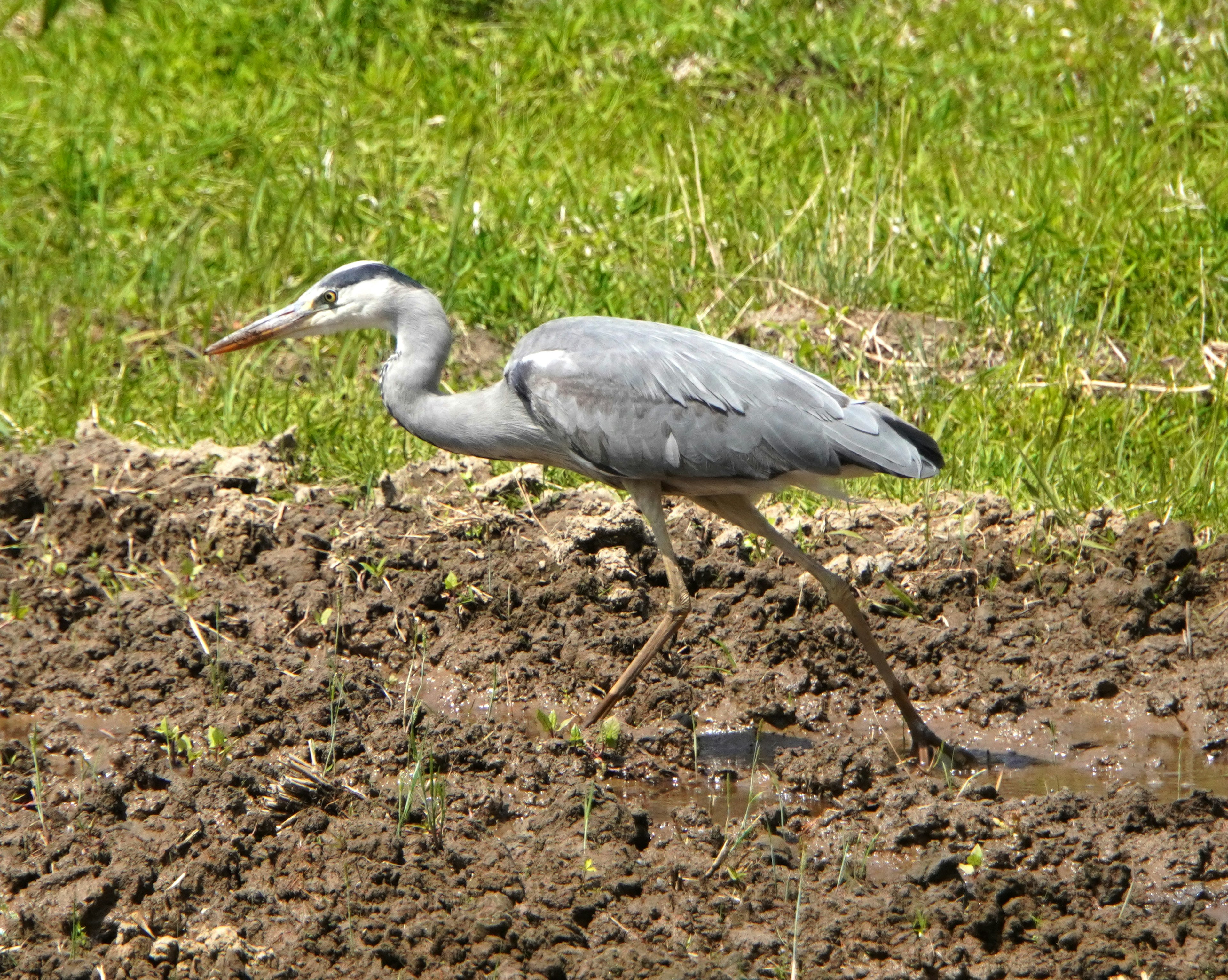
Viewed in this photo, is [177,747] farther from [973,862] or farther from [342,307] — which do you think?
[973,862]

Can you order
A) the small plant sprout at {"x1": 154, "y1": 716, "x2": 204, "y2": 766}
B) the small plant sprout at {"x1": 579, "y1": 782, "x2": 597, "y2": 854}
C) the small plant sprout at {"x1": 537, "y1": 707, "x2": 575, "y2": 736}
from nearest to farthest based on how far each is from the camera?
the small plant sprout at {"x1": 579, "y1": 782, "x2": 597, "y2": 854}, the small plant sprout at {"x1": 154, "y1": 716, "x2": 204, "y2": 766}, the small plant sprout at {"x1": 537, "y1": 707, "x2": 575, "y2": 736}

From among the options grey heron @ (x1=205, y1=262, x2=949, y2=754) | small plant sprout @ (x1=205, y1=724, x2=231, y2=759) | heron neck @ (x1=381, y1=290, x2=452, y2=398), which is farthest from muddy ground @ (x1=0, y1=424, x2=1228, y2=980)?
heron neck @ (x1=381, y1=290, x2=452, y2=398)

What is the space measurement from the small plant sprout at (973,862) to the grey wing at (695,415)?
123cm

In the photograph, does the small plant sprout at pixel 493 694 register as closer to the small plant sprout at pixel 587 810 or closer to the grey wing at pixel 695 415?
the grey wing at pixel 695 415

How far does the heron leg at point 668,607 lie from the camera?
5023 mm

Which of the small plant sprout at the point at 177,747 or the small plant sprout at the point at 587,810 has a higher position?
the small plant sprout at the point at 587,810

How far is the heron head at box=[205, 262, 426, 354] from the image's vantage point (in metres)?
5.35

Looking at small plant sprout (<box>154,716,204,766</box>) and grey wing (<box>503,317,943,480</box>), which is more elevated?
grey wing (<box>503,317,943,480</box>)

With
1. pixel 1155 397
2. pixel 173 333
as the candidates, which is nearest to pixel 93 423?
pixel 173 333

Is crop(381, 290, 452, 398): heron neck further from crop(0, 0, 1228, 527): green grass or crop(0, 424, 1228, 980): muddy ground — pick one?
crop(0, 0, 1228, 527): green grass

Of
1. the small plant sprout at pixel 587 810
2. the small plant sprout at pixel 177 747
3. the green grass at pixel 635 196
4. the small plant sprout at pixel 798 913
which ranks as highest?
the green grass at pixel 635 196

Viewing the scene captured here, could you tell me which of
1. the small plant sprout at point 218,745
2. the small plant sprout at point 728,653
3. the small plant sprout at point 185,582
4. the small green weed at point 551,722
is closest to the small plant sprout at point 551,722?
the small green weed at point 551,722

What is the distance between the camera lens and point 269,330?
541 cm

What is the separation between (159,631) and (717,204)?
12.7ft
